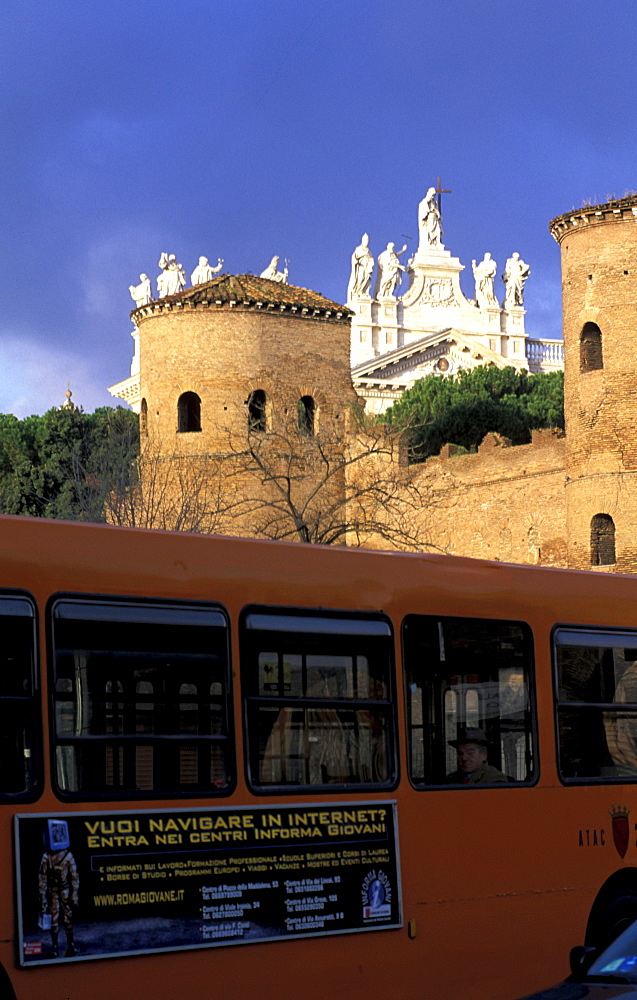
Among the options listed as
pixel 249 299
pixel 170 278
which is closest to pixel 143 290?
pixel 170 278

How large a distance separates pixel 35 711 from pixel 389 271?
107 metres

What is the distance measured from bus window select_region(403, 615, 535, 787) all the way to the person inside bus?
1cm

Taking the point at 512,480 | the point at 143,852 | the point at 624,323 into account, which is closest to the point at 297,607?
the point at 143,852

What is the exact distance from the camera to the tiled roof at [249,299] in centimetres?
4156

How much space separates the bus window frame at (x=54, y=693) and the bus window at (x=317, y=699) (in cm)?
9

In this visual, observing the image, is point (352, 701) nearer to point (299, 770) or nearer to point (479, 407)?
point (299, 770)

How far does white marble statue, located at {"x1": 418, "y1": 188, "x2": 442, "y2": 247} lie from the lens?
379 ft

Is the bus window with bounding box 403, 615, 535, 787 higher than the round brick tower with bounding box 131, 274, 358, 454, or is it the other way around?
the round brick tower with bounding box 131, 274, 358, 454

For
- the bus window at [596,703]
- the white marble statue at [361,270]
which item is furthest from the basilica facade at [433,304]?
the bus window at [596,703]

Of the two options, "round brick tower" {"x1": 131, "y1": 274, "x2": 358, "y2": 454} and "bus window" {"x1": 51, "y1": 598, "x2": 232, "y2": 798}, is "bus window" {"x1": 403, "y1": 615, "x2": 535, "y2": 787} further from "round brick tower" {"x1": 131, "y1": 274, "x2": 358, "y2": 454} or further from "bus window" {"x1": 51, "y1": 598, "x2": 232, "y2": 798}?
"round brick tower" {"x1": 131, "y1": 274, "x2": 358, "y2": 454}

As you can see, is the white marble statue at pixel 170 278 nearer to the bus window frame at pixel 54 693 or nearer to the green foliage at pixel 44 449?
the green foliage at pixel 44 449

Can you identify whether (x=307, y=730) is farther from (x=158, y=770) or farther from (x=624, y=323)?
(x=624, y=323)

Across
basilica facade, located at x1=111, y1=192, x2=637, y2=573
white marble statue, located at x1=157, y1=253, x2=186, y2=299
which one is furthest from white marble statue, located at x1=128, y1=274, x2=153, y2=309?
basilica facade, located at x1=111, y1=192, x2=637, y2=573

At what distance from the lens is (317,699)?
7.71 meters
